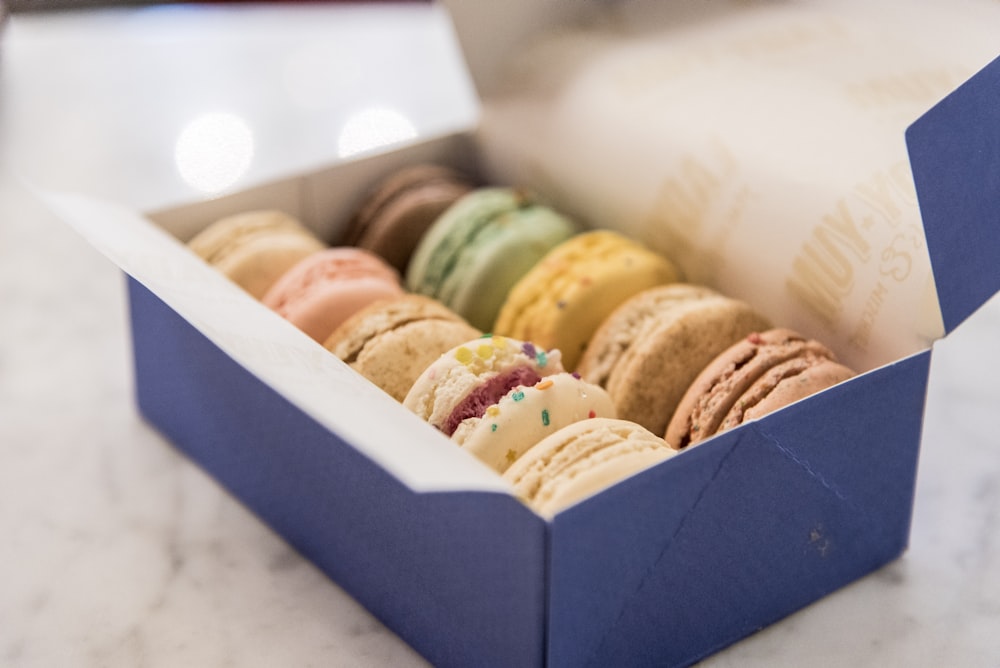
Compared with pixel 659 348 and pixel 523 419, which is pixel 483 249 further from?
pixel 523 419

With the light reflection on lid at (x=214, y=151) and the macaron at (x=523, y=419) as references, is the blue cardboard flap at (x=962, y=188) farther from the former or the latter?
the light reflection on lid at (x=214, y=151)

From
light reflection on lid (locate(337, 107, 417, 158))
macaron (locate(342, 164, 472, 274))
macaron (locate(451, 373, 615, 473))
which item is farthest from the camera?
light reflection on lid (locate(337, 107, 417, 158))

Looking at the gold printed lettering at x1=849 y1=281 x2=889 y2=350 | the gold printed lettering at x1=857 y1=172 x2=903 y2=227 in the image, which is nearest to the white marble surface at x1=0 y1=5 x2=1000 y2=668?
the gold printed lettering at x1=849 y1=281 x2=889 y2=350

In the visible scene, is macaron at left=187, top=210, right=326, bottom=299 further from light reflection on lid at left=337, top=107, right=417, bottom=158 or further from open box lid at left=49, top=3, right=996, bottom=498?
light reflection on lid at left=337, top=107, right=417, bottom=158

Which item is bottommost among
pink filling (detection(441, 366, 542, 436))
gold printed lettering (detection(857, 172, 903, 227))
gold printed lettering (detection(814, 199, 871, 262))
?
pink filling (detection(441, 366, 542, 436))

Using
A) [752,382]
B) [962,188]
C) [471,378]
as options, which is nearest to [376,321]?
[471,378]

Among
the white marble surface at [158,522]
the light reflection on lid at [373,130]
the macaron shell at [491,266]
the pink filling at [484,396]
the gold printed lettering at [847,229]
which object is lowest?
the white marble surface at [158,522]

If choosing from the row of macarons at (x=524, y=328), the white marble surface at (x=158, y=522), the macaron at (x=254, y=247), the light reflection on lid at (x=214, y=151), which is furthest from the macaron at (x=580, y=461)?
the light reflection on lid at (x=214, y=151)
